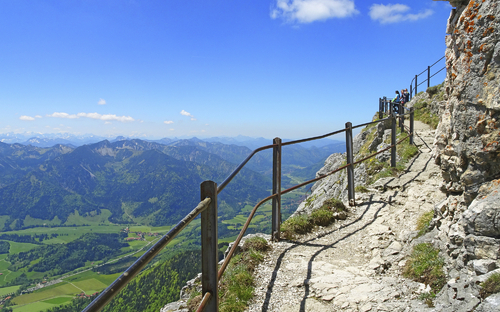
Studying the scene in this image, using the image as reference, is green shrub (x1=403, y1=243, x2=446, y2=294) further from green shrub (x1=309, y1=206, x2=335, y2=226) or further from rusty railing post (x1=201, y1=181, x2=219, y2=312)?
rusty railing post (x1=201, y1=181, x2=219, y2=312)

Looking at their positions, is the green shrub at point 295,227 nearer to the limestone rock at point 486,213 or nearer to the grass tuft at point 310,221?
the grass tuft at point 310,221

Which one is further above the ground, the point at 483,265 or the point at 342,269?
the point at 483,265

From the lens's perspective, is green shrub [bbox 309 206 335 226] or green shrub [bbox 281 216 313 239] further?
green shrub [bbox 309 206 335 226]

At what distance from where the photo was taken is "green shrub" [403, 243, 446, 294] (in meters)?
3.33

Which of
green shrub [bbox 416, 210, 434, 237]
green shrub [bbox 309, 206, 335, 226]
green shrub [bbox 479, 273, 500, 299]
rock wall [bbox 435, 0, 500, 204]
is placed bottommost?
green shrub [bbox 309, 206, 335, 226]

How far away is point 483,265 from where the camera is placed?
109 inches

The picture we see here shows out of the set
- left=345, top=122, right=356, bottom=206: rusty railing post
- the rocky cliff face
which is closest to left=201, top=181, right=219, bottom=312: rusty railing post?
the rocky cliff face

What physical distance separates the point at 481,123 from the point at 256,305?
3.56 meters

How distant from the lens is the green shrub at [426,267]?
131 inches

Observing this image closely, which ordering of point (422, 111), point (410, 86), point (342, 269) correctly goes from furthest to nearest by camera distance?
point (410, 86), point (422, 111), point (342, 269)

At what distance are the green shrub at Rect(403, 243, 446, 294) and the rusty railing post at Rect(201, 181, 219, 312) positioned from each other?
8.76ft

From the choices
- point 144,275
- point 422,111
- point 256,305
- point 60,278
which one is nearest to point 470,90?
point 256,305

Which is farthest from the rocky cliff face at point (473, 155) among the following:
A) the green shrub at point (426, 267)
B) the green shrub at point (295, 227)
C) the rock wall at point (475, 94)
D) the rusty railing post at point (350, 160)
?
the rusty railing post at point (350, 160)

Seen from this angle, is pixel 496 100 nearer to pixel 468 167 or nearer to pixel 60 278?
pixel 468 167
